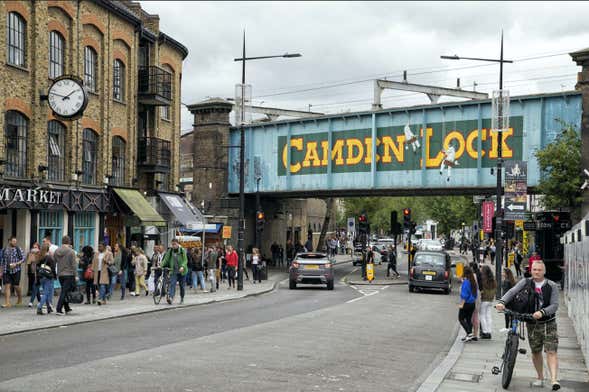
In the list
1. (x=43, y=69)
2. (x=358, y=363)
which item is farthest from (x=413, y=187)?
(x=358, y=363)

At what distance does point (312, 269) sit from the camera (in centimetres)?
3152

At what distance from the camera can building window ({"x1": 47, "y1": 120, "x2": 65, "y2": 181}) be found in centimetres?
2645

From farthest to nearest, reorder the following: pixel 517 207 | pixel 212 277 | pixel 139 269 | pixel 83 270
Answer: pixel 212 277 < pixel 517 207 < pixel 139 269 < pixel 83 270

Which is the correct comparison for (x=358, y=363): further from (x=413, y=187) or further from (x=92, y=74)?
(x=413, y=187)

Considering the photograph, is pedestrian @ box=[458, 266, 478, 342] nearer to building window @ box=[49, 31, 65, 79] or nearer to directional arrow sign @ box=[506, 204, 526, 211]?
directional arrow sign @ box=[506, 204, 526, 211]

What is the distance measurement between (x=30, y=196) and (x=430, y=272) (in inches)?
596

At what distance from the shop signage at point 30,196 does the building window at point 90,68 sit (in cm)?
487

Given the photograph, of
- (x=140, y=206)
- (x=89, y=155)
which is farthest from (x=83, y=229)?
(x=140, y=206)

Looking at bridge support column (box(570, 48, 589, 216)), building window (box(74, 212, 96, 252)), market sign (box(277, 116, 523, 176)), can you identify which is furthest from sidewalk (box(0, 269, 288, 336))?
bridge support column (box(570, 48, 589, 216))

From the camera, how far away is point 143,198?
32562 mm

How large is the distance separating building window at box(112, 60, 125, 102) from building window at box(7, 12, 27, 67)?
21.6 feet

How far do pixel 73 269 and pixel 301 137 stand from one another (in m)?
25.6

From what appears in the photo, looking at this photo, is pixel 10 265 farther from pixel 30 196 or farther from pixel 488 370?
pixel 488 370

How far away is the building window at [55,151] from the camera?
26.5 m
